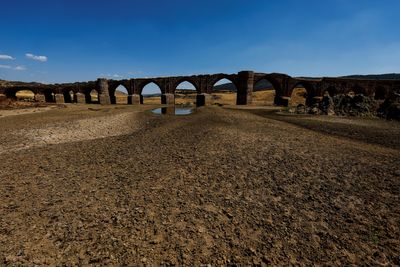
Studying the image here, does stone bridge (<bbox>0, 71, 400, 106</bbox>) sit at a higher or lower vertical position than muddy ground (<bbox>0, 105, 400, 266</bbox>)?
higher

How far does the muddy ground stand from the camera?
4.17m

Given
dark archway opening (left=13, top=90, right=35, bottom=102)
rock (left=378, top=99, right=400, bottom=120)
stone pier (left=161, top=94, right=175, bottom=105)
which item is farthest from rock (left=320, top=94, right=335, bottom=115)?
dark archway opening (left=13, top=90, right=35, bottom=102)

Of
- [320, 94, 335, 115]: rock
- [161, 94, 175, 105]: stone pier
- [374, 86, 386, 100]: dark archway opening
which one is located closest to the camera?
[320, 94, 335, 115]: rock

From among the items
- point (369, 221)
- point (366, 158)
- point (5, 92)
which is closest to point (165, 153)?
point (369, 221)

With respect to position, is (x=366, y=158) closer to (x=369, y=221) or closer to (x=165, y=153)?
(x=369, y=221)

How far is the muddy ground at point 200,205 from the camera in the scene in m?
4.17

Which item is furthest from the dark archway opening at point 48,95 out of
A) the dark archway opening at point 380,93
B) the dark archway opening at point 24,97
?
the dark archway opening at point 380,93

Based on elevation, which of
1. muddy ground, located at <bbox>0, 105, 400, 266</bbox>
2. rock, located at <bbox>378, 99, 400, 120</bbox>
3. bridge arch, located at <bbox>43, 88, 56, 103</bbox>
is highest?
bridge arch, located at <bbox>43, 88, 56, 103</bbox>

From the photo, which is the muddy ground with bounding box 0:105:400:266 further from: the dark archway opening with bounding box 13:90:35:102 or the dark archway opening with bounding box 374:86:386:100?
the dark archway opening with bounding box 13:90:35:102

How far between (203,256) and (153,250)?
38.6 inches

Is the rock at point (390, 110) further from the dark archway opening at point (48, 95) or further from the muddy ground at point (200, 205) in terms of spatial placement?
the dark archway opening at point (48, 95)

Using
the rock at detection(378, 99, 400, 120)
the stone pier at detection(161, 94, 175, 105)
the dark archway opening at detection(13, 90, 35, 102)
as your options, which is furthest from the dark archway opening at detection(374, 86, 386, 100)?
the dark archway opening at detection(13, 90, 35, 102)

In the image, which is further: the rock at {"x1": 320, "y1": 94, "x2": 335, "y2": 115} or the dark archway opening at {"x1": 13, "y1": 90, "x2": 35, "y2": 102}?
the dark archway opening at {"x1": 13, "y1": 90, "x2": 35, "y2": 102}

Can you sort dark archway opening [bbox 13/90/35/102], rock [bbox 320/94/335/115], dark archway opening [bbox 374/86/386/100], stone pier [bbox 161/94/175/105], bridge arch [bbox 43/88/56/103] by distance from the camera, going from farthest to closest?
bridge arch [bbox 43/88/56/103], dark archway opening [bbox 13/90/35/102], stone pier [bbox 161/94/175/105], dark archway opening [bbox 374/86/386/100], rock [bbox 320/94/335/115]
